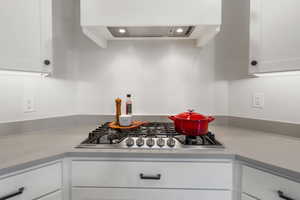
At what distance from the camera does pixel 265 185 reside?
706 mm

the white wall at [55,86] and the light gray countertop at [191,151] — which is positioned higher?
the white wall at [55,86]

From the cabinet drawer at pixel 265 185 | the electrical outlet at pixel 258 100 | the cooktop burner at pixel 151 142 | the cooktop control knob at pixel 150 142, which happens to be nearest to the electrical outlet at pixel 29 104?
the cooktop burner at pixel 151 142

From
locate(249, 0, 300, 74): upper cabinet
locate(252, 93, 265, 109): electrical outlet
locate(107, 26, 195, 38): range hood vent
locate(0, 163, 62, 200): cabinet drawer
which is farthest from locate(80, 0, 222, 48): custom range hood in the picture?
locate(0, 163, 62, 200): cabinet drawer

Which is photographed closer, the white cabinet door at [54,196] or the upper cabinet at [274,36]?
the white cabinet door at [54,196]

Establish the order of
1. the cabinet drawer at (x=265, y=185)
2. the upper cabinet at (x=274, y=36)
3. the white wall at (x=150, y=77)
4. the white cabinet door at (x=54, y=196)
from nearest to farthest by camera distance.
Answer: the cabinet drawer at (x=265, y=185)
the white cabinet door at (x=54, y=196)
the upper cabinet at (x=274, y=36)
the white wall at (x=150, y=77)

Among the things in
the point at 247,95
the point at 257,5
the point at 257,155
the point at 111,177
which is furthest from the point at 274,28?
the point at 111,177

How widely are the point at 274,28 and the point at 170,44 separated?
74cm

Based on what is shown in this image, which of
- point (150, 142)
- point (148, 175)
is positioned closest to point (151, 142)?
point (150, 142)

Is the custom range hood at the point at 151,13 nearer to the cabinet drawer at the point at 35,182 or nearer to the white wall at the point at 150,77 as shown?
the white wall at the point at 150,77

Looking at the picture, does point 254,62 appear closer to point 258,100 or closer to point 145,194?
point 258,100

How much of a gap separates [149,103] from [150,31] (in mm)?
592

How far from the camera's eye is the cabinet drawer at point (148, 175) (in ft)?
2.64

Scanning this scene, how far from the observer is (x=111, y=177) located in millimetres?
817

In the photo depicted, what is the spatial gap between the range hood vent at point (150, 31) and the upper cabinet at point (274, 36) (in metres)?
0.39
